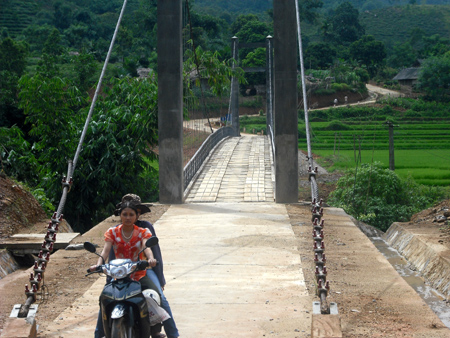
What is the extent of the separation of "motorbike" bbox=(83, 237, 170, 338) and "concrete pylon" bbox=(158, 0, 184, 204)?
6862 mm

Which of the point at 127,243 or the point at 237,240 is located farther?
the point at 237,240

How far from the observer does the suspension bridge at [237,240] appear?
4.43m

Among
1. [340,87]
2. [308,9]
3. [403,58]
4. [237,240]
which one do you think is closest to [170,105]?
[237,240]

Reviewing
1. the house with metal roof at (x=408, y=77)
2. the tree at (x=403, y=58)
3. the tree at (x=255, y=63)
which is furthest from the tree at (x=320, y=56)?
the tree at (x=403, y=58)

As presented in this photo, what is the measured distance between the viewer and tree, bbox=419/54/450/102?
4997 centimetres

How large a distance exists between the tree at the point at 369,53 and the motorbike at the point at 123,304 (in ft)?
204

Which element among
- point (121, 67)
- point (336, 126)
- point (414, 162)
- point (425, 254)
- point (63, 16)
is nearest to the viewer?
point (425, 254)

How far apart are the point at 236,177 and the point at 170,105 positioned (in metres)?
3.69

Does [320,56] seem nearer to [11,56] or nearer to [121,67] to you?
[121,67]

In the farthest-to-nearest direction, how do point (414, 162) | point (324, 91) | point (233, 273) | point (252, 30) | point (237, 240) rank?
point (252, 30), point (324, 91), point (414, 162), point (237, 240), point (233, 273)

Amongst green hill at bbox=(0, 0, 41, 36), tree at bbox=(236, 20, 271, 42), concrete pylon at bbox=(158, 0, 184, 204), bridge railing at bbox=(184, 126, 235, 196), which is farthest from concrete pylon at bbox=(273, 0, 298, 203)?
green hill at bbox=(0, 0, 41, 36)

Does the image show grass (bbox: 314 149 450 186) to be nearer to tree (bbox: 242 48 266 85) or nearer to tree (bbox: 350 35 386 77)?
tree (bbox: 242 48 266 85)

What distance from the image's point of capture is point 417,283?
A: 24.6 feet

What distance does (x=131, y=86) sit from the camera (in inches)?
586
